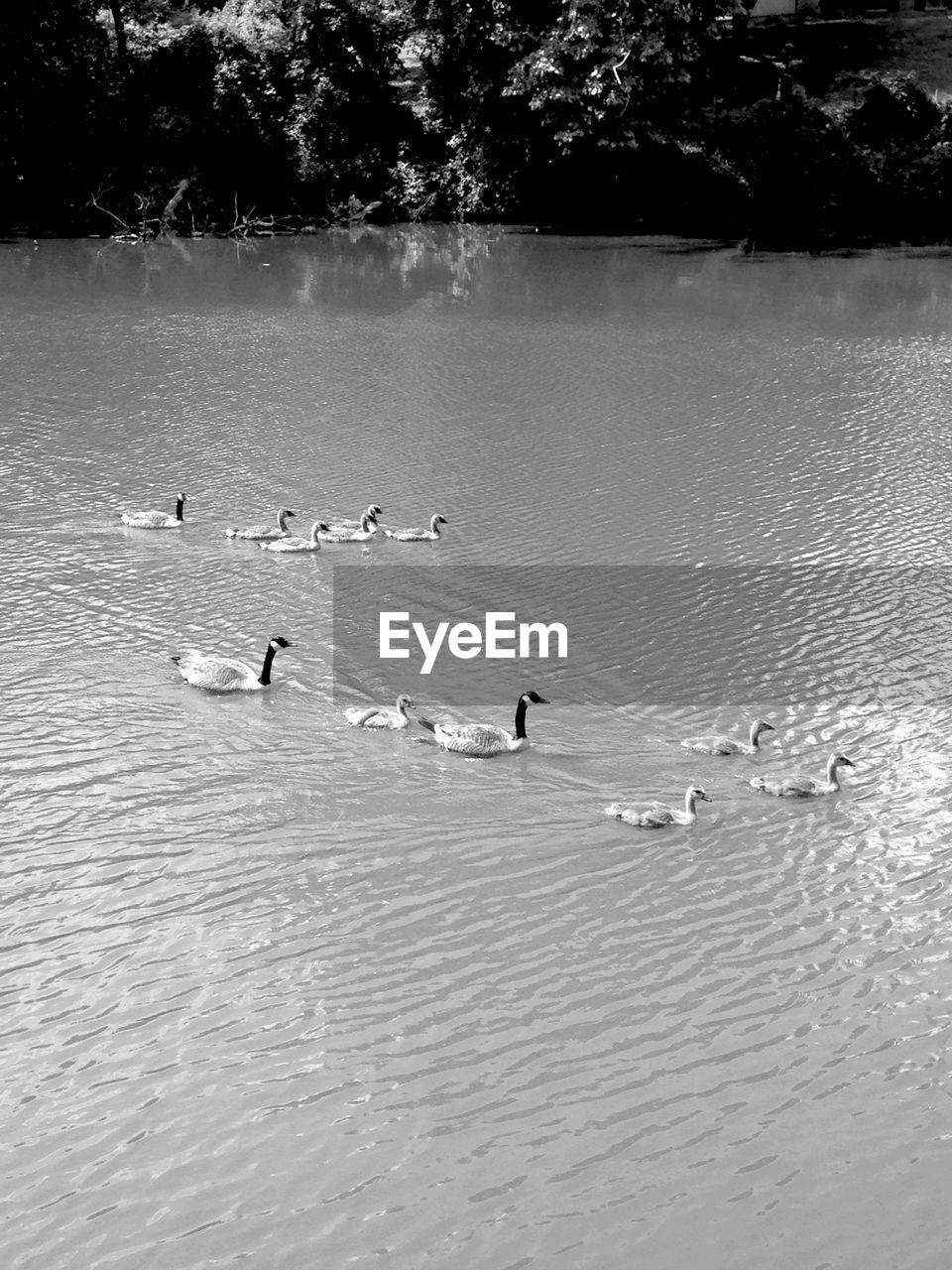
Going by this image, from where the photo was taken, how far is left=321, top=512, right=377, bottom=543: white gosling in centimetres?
1912

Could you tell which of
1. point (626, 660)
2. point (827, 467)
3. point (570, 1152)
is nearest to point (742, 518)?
point (827, 467)

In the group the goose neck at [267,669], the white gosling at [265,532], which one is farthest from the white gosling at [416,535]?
the goose neck at [267,669]

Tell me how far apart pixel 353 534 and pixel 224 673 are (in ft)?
15.3

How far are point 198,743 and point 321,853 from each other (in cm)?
243

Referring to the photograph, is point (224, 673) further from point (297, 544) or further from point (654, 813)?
point (654, 813)

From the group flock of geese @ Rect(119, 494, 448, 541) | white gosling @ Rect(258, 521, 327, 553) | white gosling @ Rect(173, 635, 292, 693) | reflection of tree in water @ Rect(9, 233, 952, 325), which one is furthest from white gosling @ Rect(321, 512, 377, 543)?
reflection of tree in water @ Rect(9, 233, 952, 325)

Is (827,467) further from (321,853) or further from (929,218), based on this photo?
(929,218)

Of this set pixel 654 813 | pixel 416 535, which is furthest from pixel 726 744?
pixel 416 535

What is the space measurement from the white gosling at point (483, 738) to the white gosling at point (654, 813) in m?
1.39

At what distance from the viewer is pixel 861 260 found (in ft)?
130

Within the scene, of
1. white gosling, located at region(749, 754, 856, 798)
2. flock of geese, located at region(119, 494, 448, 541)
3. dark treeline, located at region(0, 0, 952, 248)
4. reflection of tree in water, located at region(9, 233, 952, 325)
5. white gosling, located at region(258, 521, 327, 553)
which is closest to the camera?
white gosling, located at region(749, 754, 856, 798)

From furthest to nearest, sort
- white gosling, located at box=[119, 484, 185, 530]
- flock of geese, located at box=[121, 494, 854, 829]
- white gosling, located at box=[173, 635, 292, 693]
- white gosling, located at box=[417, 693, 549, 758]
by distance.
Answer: white gosling, located at box=[119, 484, 185, 530] < white gosling, located at box=[173, 635, 292, 693] < white gosling, located at box=[417, 693, 549, 758] < flock of geese, located at box=[121, 494, 854, 829]

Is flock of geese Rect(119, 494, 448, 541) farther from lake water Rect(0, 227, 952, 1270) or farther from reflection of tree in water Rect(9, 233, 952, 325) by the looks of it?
reflection of tree in water Rect(9, 233, 952, 325)

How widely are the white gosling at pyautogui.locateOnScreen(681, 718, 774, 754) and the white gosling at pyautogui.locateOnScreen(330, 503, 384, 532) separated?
667 cm
